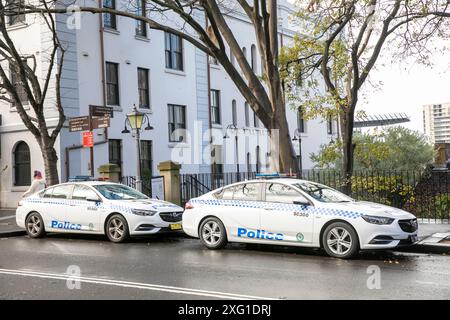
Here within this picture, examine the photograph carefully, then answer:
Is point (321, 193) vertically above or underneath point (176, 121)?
underneath

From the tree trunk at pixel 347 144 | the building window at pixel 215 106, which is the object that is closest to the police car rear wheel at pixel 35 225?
the tree trunk at pixel 347 144

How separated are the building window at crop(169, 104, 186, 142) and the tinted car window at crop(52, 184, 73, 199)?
45.2 feet

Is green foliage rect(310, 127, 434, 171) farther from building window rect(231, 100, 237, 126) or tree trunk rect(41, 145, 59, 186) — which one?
tree trunk rect(41, 145, 59, 186)

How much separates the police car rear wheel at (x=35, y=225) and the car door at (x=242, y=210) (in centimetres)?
550

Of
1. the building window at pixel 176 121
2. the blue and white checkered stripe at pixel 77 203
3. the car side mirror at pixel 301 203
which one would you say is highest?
the building window at pixel 176 121

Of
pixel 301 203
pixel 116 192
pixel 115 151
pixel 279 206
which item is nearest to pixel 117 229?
pixel 116 192

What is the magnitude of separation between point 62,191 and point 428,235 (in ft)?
29.0

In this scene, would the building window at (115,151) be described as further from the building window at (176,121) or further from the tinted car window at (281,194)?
the tinted car window at (281,194)

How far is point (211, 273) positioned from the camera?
868 centimetres

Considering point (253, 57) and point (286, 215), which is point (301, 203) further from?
point (253, 57)

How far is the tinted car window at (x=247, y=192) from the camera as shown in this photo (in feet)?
36.7

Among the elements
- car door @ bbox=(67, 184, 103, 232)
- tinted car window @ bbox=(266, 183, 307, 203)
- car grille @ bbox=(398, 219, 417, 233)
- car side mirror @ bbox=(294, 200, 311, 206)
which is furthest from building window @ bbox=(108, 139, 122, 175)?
car grille @ bbox=(398, 219, 417, 233)

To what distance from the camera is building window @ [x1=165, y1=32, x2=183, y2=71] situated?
92.4 feet

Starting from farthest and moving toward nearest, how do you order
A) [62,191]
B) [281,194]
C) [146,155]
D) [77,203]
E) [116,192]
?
[146,155] → [62,191] → [116,192] → [77,203] → [281,194]
